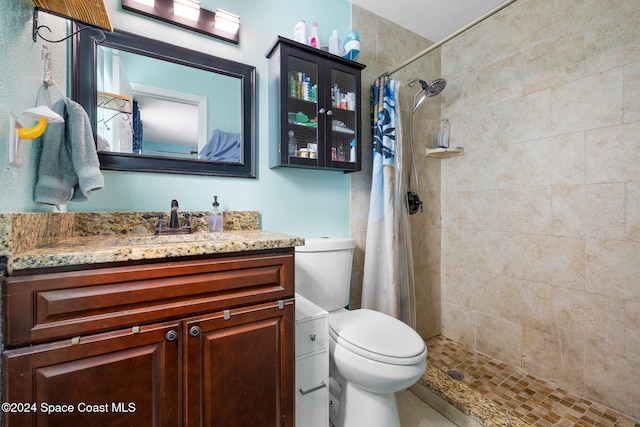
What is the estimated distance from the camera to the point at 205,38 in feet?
4.51

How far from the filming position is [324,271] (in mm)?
1489

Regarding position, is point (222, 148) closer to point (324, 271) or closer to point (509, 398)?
point (324, 271)

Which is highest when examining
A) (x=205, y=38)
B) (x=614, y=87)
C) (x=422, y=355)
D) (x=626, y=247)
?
(x=205, y=38)

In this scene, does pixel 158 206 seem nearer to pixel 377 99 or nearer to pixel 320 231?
pixel 320 231

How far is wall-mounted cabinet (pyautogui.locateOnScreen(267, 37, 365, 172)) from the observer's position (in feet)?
4.63

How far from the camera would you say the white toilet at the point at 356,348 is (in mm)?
1089

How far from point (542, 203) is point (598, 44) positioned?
92 centimetres

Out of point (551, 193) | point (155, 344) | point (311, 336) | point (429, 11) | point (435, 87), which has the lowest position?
point (311, 336)

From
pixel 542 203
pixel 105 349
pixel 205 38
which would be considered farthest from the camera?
pixel 542 203

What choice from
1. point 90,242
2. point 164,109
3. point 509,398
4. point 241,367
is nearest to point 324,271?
point 241,367

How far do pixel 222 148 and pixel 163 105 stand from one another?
33 centimetres

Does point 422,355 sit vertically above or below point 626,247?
below

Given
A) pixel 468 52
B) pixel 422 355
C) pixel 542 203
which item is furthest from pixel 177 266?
pixel 468 52

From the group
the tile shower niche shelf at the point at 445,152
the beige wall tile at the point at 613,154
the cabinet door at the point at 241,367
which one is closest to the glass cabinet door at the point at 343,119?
the tile shower niche shelf at the point at 445,152
